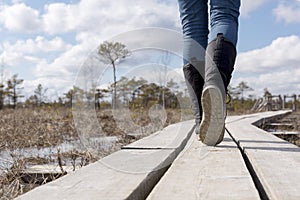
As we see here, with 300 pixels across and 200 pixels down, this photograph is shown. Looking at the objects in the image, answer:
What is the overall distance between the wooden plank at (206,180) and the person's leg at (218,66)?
232 millimetres

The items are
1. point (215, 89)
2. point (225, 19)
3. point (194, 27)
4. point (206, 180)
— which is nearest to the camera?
point (206, 180)

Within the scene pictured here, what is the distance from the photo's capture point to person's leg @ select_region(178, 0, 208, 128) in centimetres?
195

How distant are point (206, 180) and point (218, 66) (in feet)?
2.52

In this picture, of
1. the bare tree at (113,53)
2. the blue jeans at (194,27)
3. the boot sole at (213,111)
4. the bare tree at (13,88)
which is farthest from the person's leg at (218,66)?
the bare tree at (13,88)

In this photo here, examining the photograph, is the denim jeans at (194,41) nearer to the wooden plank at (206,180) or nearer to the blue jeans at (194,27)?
the blue jeans at (194,27)

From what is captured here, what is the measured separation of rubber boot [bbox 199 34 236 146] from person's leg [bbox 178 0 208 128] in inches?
9.6

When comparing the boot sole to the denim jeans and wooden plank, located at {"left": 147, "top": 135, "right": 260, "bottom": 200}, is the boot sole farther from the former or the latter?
the denim jeans

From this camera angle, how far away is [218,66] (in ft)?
5.41

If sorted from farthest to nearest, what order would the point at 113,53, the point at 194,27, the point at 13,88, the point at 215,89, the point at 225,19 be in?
the point at 13,88 < the point at 113,53 < the point at 194,27 < the point at 225,19 < the point at 215,89

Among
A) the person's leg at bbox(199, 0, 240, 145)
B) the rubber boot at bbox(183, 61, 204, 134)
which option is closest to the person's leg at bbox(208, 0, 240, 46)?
the person's leg at bbox(199, 0, 240, 145)

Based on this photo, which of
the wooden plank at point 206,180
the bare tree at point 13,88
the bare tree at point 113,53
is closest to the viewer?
the wooden plank at point 206,180

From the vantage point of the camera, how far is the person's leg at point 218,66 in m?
1.63

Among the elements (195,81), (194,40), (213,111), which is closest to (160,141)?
(195,81)

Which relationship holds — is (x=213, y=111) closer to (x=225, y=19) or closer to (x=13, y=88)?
(x=225, y=19)
